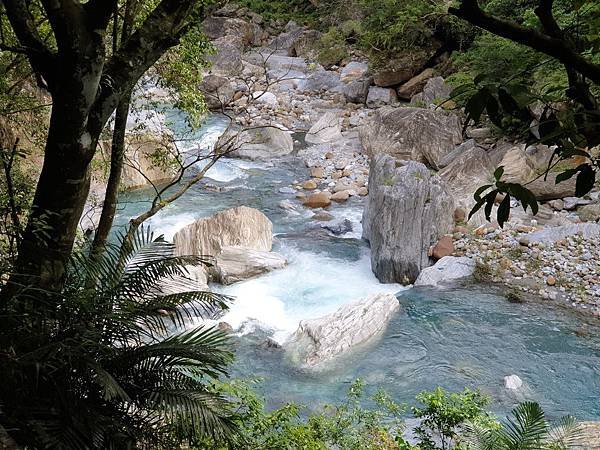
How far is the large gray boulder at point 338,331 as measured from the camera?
6.80m

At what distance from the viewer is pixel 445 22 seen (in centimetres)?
1559

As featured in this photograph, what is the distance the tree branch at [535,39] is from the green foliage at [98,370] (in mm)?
2467

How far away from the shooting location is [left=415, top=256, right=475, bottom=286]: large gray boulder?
27.7 ft

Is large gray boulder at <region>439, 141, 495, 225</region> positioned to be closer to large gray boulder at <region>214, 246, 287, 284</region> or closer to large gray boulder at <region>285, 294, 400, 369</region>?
large gray boulder at <region>214, 246, 287, 284</region>

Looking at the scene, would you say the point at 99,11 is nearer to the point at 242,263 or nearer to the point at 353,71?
the point at 242,263

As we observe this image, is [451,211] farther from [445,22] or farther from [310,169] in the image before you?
[445,22]

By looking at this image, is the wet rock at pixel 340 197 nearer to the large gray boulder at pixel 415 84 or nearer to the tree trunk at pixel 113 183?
the large gray boulder at pixel 415 84

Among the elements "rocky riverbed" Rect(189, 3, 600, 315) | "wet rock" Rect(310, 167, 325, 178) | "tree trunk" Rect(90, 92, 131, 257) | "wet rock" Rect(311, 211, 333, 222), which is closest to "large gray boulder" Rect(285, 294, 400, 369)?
"rocky riverbed" Rect(189, 3, 600, 315)

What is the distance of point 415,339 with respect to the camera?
7250mm

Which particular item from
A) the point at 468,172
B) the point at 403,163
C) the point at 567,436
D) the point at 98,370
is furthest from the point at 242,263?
the point at 98,370

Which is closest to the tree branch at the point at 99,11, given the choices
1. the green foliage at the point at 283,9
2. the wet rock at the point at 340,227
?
the wet rock at the point at 340,227

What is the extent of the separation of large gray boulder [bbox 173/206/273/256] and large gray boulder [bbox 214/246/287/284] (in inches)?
9.4

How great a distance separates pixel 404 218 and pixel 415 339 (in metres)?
2.25

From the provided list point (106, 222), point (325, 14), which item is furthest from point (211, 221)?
point (325, 14)
